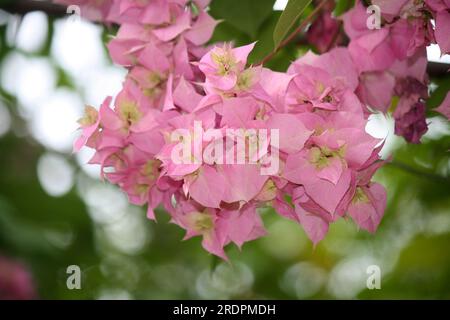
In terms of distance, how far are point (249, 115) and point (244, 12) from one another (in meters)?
0.36

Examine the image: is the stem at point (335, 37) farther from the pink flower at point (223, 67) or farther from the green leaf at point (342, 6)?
the pink flower at point (223, 67)

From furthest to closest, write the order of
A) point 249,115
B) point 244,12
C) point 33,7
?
1. point 33,7
2. point 244,12
3. point 249,115

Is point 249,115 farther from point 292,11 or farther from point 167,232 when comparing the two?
point 167,232

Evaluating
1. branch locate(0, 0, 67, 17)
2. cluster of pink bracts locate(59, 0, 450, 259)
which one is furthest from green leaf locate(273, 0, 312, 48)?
branch locate(0, 0, 67, 17)

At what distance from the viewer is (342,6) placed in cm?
110

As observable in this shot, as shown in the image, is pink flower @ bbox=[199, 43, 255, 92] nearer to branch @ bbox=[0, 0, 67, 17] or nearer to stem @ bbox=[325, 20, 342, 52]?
stem @ bbox=[325, 20, 342, 52]

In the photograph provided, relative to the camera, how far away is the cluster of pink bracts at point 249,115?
0.72 meters

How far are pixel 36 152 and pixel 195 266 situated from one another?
0.67 meters

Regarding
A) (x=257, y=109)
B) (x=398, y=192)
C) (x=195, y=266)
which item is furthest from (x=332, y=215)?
(x=195, y=266)

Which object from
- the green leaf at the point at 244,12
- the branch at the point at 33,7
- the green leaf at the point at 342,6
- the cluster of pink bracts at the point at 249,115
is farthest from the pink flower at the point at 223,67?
the branch at the point at 33,7

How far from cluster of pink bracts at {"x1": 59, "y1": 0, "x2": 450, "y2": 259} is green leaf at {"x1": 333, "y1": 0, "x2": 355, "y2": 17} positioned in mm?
159

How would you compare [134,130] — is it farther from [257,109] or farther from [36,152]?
[36,152]

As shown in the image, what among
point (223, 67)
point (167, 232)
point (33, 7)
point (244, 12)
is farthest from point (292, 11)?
point (167, 232)

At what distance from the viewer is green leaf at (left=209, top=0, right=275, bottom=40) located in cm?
103
